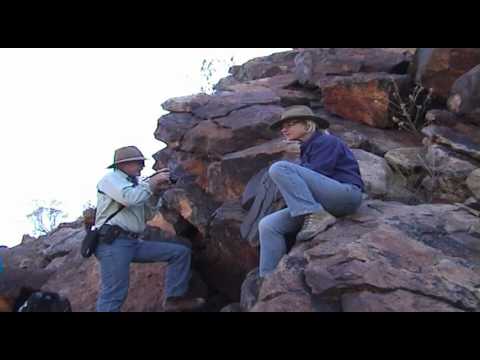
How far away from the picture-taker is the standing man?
5.76 m

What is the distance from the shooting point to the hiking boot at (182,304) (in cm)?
655

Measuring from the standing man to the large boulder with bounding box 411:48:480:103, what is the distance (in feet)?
15.8

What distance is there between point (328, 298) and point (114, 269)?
8.89 feet

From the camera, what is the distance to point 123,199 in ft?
18.7

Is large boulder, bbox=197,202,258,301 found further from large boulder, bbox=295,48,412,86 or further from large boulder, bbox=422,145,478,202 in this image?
large boulder, bbox=295,48,412,86

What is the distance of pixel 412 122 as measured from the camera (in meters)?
8.41

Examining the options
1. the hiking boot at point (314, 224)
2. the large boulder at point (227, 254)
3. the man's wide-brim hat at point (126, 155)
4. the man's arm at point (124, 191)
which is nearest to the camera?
the hiking boot at point (314, 224)

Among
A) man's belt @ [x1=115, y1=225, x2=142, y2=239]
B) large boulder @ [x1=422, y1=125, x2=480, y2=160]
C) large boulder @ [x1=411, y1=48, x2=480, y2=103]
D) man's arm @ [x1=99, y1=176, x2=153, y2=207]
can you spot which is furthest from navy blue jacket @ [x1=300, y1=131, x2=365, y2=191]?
large boulder @ [x1=411, y1=48, x2=480, y2=103]

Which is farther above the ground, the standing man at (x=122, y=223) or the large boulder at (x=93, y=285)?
the standing man at (x=122, y=223)

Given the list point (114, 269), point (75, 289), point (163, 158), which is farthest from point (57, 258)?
point (114, 269)

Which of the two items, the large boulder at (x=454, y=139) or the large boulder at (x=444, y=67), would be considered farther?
the large boulder at (x=444, y=67)

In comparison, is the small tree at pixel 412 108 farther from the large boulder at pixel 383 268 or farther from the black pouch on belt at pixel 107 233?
the black pouch on belt at pixel 107 233

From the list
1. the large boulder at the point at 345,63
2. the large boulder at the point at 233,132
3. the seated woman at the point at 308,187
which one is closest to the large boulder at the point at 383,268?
the seated woman at the point at 308,187
